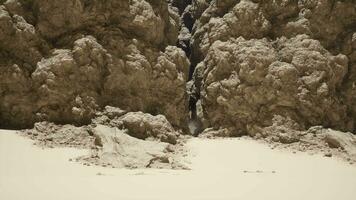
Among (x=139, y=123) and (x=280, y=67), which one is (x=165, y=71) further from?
(x=280, y=67)

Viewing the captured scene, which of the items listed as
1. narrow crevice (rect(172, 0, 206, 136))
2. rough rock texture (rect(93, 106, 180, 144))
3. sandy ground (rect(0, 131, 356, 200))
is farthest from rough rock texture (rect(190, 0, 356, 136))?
rough rock texture (rect(93, 106, 180, 144))

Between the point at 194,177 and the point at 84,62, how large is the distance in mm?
3531

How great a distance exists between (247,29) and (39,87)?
14.9 ft

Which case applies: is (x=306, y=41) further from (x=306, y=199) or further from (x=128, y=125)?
(x=306, y=199)

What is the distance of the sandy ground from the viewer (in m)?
4.44

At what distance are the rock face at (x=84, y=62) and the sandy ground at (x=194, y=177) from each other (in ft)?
2.93

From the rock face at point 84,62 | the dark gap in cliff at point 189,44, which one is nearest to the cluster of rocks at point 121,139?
the rock face at point 84,62

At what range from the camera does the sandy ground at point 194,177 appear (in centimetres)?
444

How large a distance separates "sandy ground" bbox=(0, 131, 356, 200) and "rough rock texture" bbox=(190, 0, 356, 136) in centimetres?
97

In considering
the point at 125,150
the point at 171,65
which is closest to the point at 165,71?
the point at 171,65

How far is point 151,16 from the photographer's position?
8633 millimetres

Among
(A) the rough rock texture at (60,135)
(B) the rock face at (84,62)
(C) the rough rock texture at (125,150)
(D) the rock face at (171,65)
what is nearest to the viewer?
(C) the rough rock texture at (125,150)

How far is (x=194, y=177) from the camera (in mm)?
5539

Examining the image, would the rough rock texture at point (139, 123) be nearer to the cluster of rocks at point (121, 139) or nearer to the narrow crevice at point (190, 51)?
the cluster of rocks at point (121, 139)
